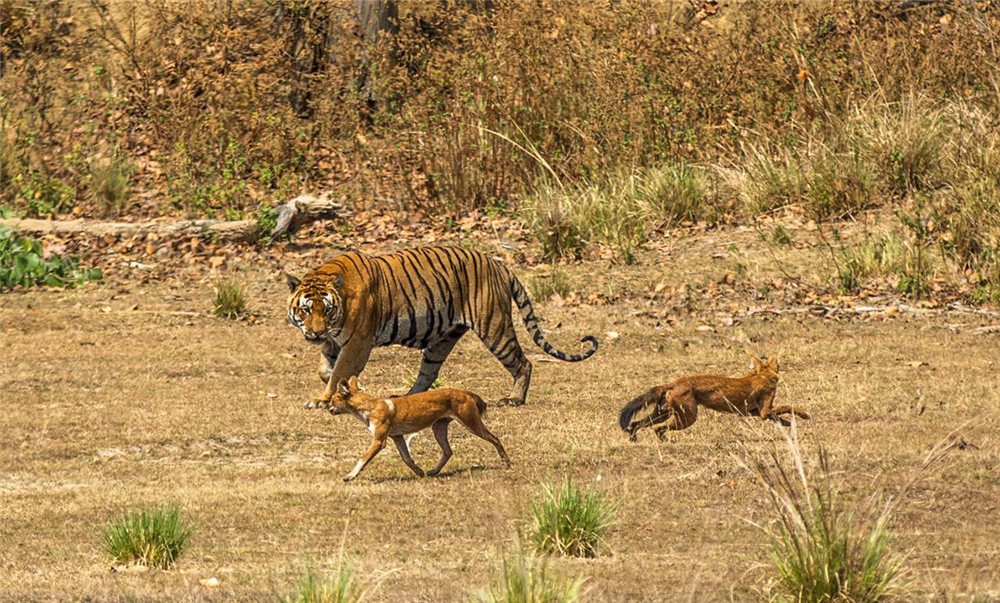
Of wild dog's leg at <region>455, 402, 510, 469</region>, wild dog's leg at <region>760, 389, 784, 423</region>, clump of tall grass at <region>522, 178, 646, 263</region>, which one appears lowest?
clump of tall grass at <region>522, 178, 646, 263</region>

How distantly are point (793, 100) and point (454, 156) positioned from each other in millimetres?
4860

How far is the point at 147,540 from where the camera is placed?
25.0ft

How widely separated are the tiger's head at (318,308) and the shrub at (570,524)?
363cm

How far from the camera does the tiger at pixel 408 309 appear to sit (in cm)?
1102

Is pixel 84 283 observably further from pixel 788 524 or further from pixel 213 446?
pixel 788 524

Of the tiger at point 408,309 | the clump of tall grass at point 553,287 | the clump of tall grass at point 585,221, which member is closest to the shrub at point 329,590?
the tiger at point 408,309

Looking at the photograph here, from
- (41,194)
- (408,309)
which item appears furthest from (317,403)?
(41,194)

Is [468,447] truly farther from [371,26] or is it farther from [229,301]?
[371,26]

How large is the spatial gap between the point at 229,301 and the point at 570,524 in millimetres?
9410

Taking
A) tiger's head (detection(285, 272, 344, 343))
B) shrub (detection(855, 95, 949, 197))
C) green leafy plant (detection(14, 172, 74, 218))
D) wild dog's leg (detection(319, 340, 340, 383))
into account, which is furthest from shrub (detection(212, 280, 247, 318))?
shrub (detection(855, 95, 949, 197))

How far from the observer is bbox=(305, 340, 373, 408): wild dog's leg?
11195mm

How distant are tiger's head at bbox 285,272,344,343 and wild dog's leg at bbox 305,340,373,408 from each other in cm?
24

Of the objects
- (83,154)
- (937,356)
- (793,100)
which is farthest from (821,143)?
(83,154)

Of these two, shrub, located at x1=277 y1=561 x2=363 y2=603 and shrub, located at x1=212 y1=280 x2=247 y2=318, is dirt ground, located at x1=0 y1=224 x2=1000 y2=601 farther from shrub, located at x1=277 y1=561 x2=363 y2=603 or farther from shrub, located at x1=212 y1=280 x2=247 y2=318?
shrub, located at x1=277 y1=561 x2=363 y2=603
